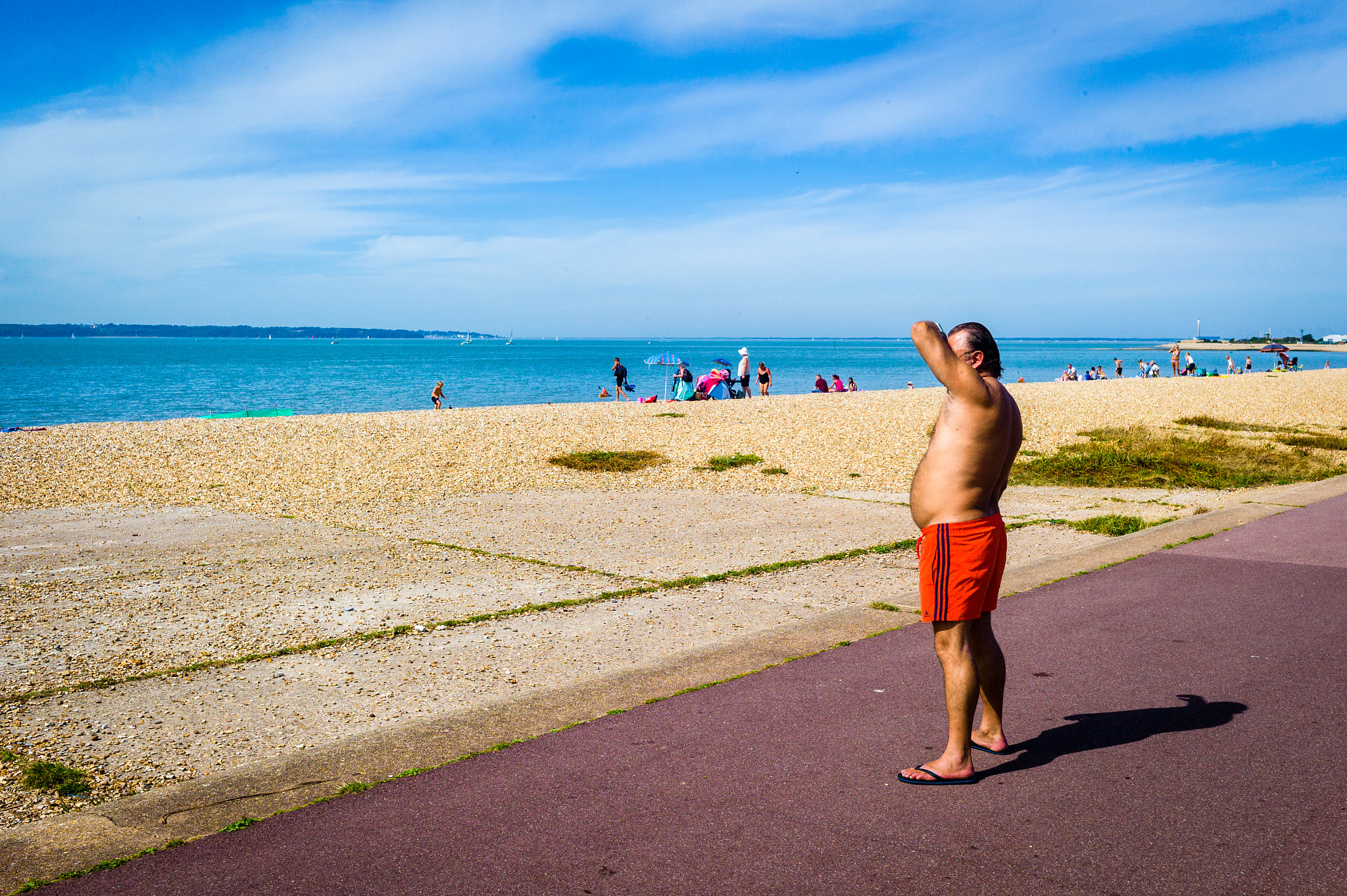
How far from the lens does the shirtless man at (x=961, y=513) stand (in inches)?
138

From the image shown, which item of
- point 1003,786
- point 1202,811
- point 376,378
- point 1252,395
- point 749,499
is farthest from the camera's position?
point 376,378

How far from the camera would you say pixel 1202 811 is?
3.32 meters

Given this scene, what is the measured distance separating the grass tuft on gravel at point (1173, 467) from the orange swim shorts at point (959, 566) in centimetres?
914

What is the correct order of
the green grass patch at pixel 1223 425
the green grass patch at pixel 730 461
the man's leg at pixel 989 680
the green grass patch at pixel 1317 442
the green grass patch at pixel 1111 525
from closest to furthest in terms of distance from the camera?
the man's leg at pixel 989 680, the green grass patch at pixel 1111 525, the green grass patch at pixel 730 461, the green grass patch at pixel 1317 442, the green grass patch at pixel 1223 425

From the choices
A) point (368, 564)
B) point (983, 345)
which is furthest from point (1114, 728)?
point (368, 564)

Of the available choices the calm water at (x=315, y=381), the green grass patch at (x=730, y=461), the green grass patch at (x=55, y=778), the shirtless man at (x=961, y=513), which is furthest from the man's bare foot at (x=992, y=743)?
the calm water at (x=315, y=381)

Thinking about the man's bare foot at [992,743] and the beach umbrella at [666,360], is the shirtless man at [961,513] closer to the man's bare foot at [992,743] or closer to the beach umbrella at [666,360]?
the man's bare foot at [992,743]

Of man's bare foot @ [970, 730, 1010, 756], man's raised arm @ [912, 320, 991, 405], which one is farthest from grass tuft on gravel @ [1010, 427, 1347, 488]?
man's raised arm @ [912, 320, 991, 405]

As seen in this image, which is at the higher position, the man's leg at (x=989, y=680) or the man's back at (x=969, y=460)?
the man's back at (x=969, y=460)

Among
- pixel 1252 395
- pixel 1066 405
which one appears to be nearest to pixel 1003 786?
pixel 1066 405

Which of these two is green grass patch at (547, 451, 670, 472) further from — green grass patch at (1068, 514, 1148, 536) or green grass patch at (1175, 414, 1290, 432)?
green grass patch at (1175, 414, 1290, 432)

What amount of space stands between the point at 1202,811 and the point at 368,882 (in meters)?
2.77

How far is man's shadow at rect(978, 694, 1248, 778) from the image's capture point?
151 inches

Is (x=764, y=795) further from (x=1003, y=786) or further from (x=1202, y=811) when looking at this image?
(x=1202, y=811)
